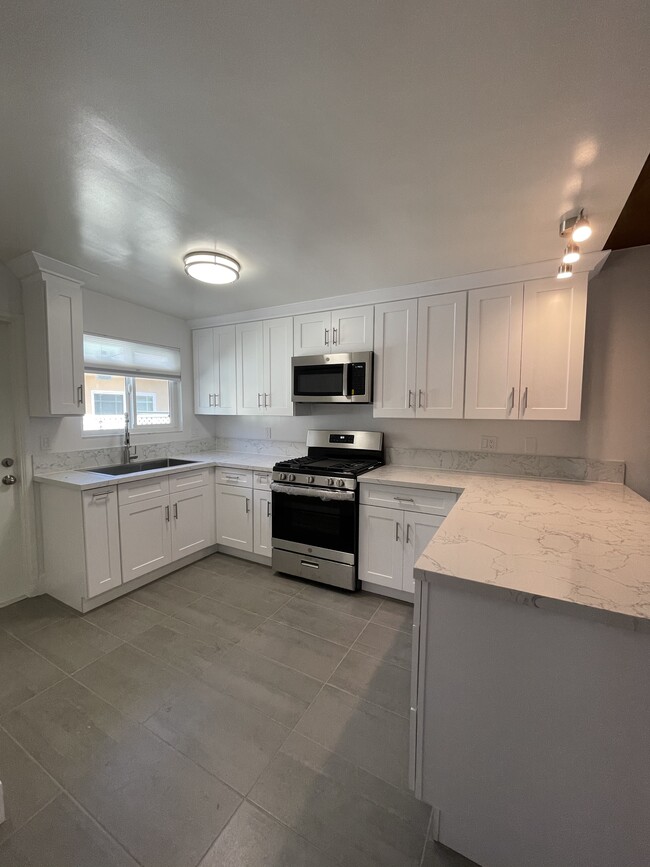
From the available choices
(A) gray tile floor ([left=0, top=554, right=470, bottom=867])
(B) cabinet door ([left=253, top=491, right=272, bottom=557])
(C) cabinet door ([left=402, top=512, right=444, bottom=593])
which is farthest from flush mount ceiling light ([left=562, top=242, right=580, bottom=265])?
(B) cabinet door ([left=253, top=491, right=272, bottom=557])

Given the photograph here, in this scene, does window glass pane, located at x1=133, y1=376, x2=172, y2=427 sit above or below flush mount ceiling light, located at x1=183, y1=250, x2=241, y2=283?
below

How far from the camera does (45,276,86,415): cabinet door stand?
2.48 meters

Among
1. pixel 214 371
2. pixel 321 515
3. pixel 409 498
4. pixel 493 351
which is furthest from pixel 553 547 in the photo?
pixel 214 371

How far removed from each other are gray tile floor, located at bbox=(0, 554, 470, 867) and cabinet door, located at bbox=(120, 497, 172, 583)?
1.12 feet

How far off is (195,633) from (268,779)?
42.6 inches

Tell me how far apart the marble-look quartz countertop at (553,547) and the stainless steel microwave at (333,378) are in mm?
1249

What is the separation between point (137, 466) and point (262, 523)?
4.40 feet

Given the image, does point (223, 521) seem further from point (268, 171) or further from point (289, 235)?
point (268, 171)

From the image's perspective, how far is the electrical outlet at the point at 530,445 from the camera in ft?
8.74

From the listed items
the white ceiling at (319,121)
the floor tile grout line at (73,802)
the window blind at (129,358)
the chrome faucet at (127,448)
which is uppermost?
the white ceiling at (319,121)

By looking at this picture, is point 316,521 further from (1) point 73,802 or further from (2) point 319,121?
(2) point 319,121

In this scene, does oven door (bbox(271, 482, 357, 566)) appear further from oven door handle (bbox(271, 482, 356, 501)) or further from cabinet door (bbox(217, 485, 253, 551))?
cabinet door (bbox(217, 485, 253, 551))

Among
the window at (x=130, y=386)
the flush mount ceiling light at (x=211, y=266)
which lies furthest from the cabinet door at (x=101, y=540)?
the flush mount ceiling light at (x=211, y=266)

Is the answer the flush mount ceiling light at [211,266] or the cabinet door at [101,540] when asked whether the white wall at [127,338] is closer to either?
the cabinet door at [101,540]
